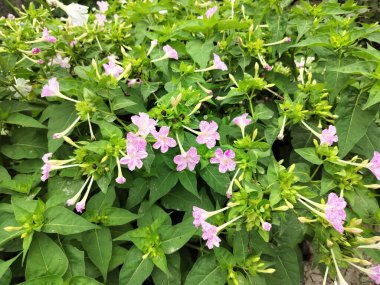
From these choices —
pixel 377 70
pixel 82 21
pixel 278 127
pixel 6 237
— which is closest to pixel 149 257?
pixel 6 237

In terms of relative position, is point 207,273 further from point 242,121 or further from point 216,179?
point 242,121

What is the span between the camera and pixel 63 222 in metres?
1.28

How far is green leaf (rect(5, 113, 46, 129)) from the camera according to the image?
61.1 inches

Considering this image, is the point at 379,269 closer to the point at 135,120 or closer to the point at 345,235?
the point at 345,235

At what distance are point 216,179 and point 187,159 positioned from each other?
0.17m

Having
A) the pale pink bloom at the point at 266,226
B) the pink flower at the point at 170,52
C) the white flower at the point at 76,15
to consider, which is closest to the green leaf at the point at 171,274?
the pale pink bloom at the point at 266,226

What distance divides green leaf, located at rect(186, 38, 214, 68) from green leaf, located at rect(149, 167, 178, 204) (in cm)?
54

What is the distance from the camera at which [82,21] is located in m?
2.02

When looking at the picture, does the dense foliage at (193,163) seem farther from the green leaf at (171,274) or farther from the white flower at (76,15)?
the white flower at (76,15)

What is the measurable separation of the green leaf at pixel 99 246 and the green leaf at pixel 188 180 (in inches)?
15.6

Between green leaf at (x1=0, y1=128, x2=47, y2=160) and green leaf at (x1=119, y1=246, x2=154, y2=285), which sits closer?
green leaf at (x1=119, y1=246, x2=154, y2=285)

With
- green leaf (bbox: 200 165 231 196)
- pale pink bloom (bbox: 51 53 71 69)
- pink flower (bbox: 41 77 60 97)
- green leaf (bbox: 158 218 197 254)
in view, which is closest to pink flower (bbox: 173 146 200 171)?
green leaf (bbox: 200 165 231 196)

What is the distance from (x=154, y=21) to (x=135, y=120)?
0.90 metres

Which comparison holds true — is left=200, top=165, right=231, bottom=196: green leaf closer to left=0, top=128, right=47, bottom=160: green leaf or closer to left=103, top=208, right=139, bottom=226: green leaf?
left=103, top=208, right=139, bottom=226: green leaf
